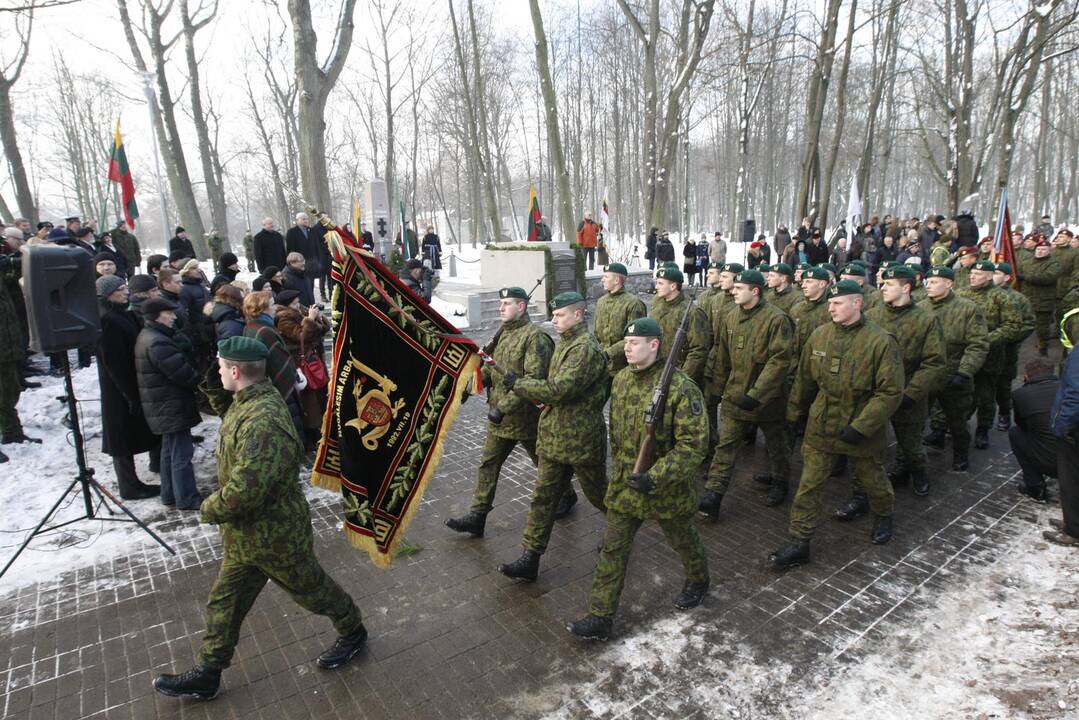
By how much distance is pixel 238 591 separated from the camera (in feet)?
11.7

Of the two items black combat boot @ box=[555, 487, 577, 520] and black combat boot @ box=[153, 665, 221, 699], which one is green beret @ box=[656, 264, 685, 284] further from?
black combat boot @ box=[153, 665, 221, 699]

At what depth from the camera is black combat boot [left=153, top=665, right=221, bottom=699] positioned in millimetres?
3539

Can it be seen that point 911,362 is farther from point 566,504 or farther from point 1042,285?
point 1042,285

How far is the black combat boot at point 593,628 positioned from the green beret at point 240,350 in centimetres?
253

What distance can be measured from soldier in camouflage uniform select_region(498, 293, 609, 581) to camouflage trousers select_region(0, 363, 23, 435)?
20.0 ft

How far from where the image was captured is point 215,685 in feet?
11.9

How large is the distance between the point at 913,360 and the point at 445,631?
15.8ft

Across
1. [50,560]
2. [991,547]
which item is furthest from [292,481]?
[991,547]

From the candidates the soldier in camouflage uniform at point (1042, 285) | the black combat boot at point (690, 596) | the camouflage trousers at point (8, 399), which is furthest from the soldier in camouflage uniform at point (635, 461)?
the soldier in camouflage uniform at point (1042, 285)

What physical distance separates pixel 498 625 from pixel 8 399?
646cm

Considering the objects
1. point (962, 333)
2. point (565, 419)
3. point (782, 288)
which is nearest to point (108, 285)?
point (565, 419)

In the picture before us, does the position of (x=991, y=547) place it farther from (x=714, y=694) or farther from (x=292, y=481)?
(x=292, y=481)

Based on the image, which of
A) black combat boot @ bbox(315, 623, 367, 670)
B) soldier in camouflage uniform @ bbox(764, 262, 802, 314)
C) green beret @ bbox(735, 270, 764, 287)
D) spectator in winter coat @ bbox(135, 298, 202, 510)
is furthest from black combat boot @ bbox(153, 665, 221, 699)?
soldier in camouflage uniform @ bbox(764, 262, 802, 314)

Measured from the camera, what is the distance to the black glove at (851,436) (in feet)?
15.8
